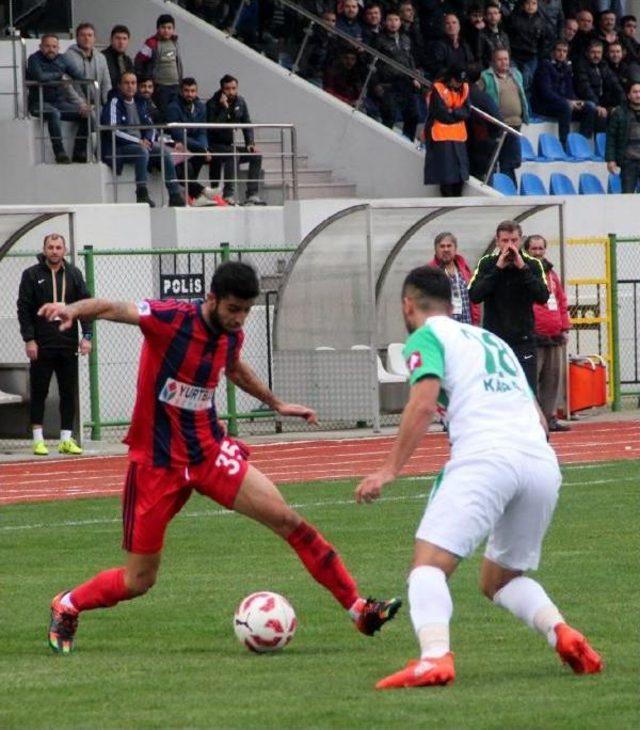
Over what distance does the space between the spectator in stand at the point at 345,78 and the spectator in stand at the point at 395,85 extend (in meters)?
0.30

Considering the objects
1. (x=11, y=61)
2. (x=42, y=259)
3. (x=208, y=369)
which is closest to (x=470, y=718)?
(x=208, y=369)

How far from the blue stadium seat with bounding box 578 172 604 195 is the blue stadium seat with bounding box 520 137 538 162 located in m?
0.82

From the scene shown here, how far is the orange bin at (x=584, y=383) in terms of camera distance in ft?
76.0

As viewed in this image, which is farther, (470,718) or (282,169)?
(282,169)

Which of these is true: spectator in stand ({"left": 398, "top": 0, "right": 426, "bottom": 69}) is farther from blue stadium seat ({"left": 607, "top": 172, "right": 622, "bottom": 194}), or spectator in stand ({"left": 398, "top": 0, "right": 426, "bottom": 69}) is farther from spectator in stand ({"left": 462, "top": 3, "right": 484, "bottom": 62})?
blue stadium seat ({"left": 607, "top": 172, "right": 622, "bottom": 194})

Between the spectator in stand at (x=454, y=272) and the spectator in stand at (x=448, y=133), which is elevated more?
the spectator in stand at (x=448, y=133)

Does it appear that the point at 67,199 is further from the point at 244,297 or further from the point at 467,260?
the point at 244,297

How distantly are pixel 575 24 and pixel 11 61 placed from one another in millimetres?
9806

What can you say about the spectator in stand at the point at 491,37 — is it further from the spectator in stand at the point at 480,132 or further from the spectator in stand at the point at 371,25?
the spectator in stand at the point at 371,25

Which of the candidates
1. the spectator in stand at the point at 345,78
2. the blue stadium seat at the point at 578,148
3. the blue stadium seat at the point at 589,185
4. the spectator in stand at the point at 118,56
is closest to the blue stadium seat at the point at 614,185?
the blue stadium seat at the point at 589,185

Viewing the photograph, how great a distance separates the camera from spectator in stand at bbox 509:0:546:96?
30.8 meters

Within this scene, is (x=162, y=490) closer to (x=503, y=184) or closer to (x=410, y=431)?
(x=410, y=431)

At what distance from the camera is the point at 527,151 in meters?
30.9

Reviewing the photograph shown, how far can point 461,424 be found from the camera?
802 centimetres
